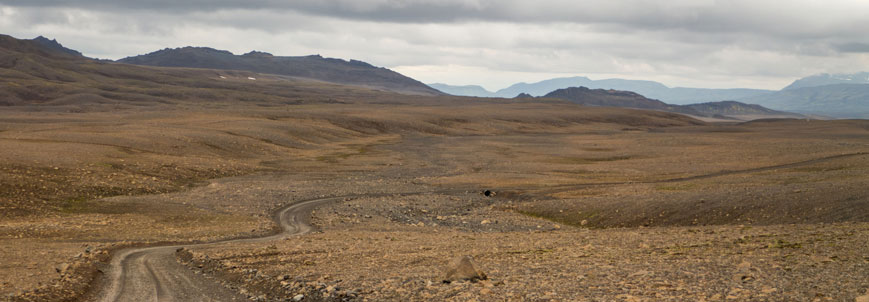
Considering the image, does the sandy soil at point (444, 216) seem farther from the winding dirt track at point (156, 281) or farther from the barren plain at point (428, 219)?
the winding dirt track at point (156, 281)

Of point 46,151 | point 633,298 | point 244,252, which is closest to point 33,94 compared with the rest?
point 46,151

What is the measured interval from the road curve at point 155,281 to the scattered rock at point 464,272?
5.78m

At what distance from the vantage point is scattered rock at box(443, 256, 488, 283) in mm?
17047

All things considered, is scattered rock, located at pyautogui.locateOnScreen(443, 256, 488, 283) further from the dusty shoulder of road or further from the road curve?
the road curve

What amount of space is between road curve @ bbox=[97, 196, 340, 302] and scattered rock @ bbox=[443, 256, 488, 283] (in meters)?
5.78

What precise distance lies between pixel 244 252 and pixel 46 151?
38456 millimetres

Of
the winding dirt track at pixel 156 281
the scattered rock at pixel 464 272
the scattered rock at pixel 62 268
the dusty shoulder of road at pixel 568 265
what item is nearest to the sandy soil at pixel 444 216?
the dusty shoulder of road at pixel 568 265

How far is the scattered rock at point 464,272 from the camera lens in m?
17.0

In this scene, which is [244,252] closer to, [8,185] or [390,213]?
[390,213]

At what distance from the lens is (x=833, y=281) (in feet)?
46.6

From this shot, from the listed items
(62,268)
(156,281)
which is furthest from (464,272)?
(62,268)

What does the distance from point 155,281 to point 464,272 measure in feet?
33.2

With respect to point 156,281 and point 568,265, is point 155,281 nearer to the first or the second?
point 156,281

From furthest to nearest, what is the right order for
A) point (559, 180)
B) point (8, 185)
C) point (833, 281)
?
point (559, 180), point (8, 185), point (833, 281)
